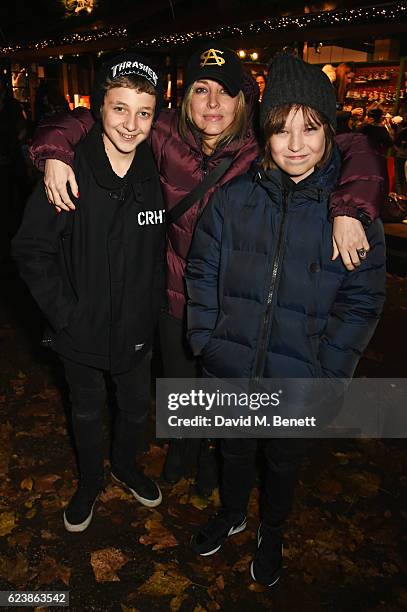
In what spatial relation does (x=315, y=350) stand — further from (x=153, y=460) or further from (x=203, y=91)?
(x=153, y=460)

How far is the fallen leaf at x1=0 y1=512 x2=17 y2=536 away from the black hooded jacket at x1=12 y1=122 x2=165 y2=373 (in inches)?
53.9

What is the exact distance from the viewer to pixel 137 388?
9.75ft

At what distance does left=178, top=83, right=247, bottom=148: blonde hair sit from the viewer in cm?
264

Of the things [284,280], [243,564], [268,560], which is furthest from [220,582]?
[284,280]

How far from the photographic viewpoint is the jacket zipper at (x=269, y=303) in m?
2.27

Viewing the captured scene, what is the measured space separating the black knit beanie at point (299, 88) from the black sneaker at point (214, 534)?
96.0 inches

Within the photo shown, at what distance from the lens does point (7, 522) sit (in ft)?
10.4

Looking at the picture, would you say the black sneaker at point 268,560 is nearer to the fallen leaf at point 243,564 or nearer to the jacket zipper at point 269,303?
the fallen leaf at point 243,564

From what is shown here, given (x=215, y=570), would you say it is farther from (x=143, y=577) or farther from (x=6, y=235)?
(x=6, y=235)

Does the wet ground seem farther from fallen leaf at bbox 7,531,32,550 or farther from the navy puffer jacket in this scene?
the navy puffer jacket

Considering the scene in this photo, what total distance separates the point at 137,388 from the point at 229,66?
1972mm

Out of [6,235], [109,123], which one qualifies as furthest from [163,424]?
[6,235]

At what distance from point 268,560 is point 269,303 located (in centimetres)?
162

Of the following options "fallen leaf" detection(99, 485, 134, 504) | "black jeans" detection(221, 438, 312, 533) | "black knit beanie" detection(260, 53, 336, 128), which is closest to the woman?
"black knit beanie" detection(260, 53, 336, 128)
